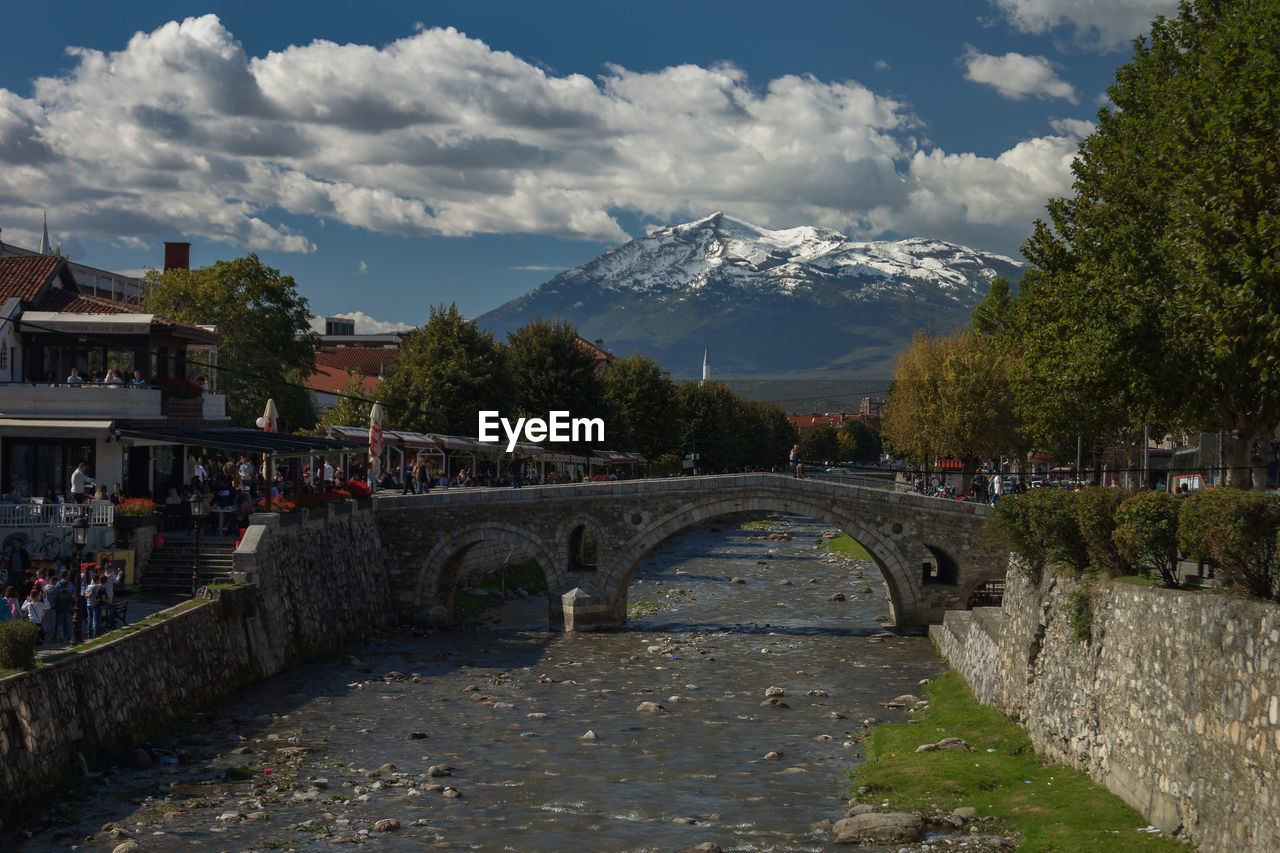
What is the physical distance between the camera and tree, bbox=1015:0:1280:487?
61.1 ft

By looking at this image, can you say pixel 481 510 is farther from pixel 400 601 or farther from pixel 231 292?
pixel 231 292

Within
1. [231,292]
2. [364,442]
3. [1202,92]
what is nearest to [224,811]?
[1202,92]

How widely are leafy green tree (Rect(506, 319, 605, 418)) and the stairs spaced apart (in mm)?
31216

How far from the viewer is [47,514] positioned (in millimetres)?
28297

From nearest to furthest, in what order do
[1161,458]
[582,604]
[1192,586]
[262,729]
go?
[1192,586]
[262,729]
[582,604]
[1161,458]

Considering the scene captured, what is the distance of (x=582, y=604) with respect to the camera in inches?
1649

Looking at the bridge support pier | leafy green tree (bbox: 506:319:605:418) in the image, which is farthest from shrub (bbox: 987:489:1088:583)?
leafy green tree (bbox: 506:319:605:418)

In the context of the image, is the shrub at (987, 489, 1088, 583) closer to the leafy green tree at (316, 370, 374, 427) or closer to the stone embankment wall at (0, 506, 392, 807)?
the stone embankment wall at (0, 506, 392, 807)

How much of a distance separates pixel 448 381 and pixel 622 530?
19.1m

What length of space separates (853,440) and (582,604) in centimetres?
13505

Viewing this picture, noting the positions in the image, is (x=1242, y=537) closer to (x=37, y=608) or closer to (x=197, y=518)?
(x=37, y=608)

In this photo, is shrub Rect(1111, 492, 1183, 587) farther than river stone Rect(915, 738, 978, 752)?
No

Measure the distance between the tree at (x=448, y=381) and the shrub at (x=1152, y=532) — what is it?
42.3m

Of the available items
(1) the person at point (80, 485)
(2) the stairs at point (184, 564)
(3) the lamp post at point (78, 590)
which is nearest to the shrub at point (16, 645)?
(3) the lamp post at point (78, 590)
